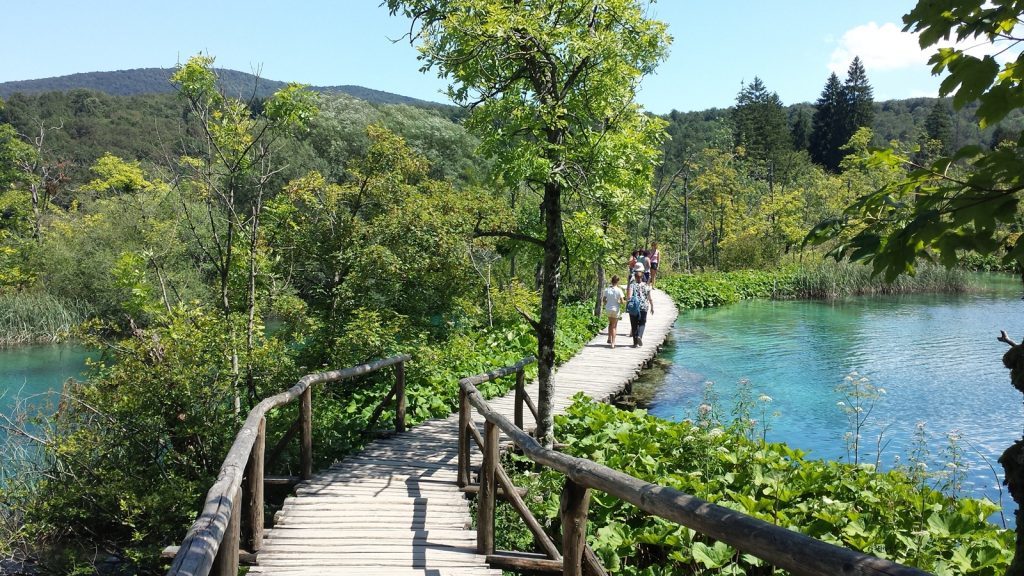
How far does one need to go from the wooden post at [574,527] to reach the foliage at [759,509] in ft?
5.20

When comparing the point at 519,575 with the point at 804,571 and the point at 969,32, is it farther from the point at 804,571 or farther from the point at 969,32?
the point at 969,32

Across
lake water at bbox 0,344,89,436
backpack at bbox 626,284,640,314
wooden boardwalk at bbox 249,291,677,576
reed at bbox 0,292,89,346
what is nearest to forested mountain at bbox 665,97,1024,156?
backpack at bbox 626,284,640,314

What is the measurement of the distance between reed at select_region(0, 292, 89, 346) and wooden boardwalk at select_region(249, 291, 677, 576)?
18753mm

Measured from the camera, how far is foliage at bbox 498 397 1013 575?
15.5 feet

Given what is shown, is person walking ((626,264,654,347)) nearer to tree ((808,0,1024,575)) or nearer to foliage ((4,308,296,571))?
foliage ((4,308,296,571))

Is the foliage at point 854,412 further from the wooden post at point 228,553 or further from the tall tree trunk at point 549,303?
the wooden post at point 228,553

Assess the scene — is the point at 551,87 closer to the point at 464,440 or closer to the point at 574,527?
the point at 464,440

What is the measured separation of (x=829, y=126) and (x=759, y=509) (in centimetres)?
7533

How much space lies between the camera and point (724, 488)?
6105 millimetres

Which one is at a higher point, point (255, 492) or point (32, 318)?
point (255, 492)

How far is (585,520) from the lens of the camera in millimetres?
3422

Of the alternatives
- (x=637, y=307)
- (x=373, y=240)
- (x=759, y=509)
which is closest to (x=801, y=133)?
(x=637, y=307)

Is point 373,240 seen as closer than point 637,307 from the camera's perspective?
Yes

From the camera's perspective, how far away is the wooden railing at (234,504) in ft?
8.78
